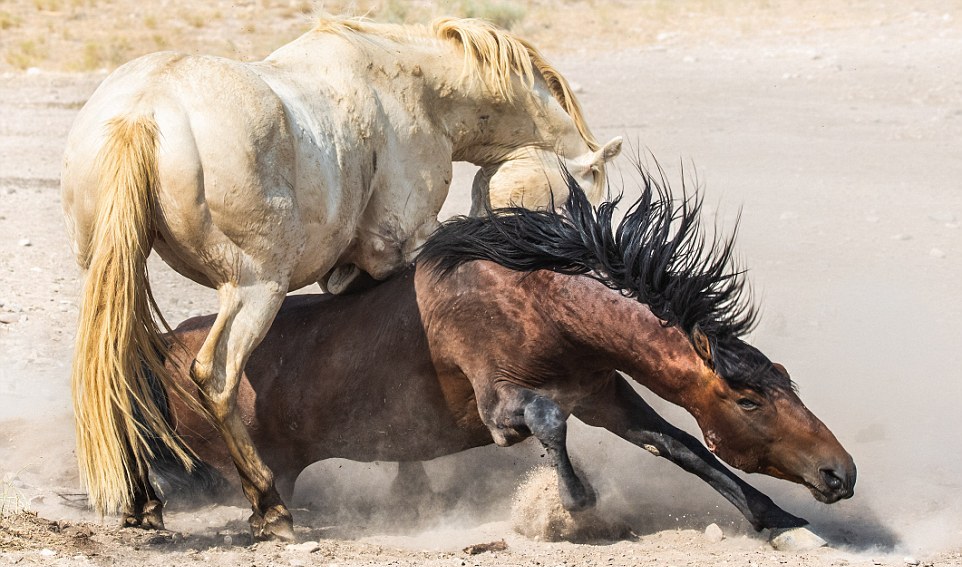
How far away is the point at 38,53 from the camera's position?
59.2ft

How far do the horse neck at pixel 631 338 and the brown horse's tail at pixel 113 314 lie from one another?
1453mm

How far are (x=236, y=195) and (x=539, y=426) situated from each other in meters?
1.30

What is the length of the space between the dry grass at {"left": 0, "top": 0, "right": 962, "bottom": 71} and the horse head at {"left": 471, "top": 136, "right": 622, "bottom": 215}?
10945 millimetres

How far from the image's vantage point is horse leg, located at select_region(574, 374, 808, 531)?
4.54m

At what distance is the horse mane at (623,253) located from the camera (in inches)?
166

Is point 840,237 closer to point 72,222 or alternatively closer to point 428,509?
point 428,509

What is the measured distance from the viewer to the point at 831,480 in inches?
165

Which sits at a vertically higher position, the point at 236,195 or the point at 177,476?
the point at 236,195

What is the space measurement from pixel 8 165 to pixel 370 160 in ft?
24.4

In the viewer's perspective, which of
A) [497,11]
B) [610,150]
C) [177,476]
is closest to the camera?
[177,476]

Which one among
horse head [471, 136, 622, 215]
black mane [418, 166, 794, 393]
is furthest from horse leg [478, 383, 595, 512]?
horse head [471, 136, 622, 215]

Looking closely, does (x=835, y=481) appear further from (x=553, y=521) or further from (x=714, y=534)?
(x=553, y=521)

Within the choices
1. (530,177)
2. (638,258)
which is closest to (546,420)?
(638,258)

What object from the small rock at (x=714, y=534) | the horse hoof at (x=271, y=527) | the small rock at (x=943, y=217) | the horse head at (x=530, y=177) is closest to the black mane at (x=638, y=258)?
the horse head at (x=530, y=177)
